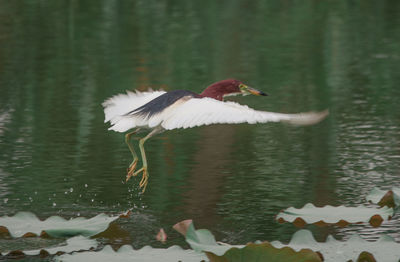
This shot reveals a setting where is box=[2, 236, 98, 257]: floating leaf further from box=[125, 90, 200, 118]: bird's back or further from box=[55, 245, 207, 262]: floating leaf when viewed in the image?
box=[125, 90, 200, 118]: bird's back

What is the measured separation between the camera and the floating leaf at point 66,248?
4.69 meters

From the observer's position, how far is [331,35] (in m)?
17.1

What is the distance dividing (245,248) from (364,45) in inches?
486

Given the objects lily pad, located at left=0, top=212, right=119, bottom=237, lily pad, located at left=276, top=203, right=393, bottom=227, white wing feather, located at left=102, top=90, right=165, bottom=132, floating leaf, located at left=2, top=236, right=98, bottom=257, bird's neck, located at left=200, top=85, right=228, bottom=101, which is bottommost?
lily pad, located at left=276, top=203, right=393, bottom=227

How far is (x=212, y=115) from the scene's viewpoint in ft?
18.4

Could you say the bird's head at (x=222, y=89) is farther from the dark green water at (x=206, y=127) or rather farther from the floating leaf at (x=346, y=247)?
the floating leaf at (x=346, y=247)

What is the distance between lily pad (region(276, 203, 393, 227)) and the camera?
520cm

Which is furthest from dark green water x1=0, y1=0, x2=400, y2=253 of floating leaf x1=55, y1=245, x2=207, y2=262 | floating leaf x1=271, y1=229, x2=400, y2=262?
floating leaf x1=55, y1=245, x2=207, y2=262

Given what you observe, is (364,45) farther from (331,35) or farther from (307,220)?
(307,220)

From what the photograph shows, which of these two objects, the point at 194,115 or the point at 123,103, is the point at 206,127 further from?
the point at 194,115

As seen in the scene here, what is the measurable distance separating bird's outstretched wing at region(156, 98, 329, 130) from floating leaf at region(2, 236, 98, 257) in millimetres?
1193

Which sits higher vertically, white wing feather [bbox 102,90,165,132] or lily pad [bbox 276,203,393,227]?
white wing feather [bbox 102,90,165,132]

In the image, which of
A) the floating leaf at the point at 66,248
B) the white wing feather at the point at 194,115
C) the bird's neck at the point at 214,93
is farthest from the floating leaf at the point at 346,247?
the bird's neck at the point at 214,93

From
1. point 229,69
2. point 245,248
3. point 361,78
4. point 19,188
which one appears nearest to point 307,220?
point 245,248
